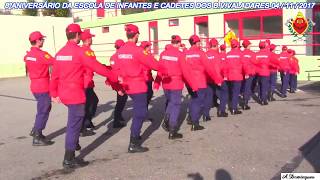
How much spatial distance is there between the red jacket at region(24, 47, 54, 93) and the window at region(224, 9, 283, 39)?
1477cm

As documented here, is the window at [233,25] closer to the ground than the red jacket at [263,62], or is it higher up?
higher up

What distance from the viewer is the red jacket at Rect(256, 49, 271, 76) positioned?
11.5 meters

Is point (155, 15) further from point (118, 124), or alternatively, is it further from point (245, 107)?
point (118, 124)

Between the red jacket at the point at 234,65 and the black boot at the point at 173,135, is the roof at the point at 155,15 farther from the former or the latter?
the black boot at the point at 173,135

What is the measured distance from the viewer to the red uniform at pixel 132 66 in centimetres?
705

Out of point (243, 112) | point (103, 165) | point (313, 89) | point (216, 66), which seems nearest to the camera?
point (103, 165)

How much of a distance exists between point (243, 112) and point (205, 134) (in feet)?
8.78

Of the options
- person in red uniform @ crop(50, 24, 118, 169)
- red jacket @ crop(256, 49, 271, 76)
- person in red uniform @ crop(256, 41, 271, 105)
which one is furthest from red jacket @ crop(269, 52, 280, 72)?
person in red uniform @ crop(50, 24, 118, 169)

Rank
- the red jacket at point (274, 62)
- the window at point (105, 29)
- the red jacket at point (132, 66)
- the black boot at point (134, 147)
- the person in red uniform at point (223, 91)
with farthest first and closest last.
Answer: the window at point (105, 29)
the red jacket at point (274, 62)
the person in red uniform at point (223, 91)
the black boot at point (134, 147)
the red jacket at point (132, 66)

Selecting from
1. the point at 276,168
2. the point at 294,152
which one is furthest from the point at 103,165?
the point at 294,152

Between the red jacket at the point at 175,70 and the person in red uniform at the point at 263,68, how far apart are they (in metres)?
3.92

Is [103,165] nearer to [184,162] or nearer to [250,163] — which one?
[184,162]

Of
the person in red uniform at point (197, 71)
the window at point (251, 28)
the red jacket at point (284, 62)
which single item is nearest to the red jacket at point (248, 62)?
the person in red uniform at point (197, 71)

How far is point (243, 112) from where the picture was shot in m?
10.8
